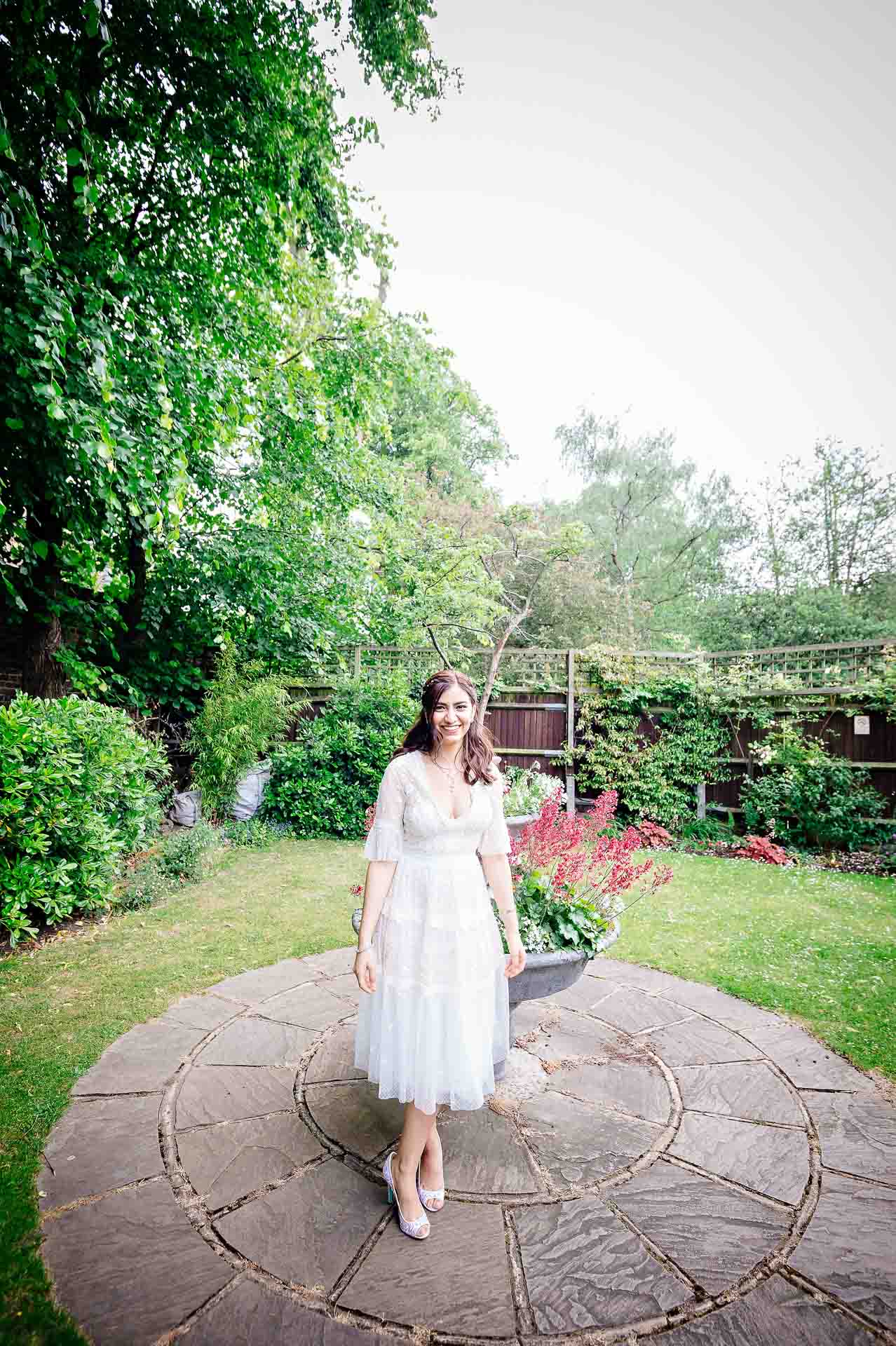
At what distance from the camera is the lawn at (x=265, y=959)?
7.45 ft

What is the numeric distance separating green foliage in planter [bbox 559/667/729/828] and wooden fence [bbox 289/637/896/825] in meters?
0.17

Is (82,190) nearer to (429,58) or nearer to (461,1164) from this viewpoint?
(429,58)

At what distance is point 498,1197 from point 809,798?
6.83 m

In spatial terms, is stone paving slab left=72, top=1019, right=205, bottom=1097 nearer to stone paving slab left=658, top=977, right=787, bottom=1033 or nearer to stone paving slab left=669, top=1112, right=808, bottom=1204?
stone paving slab left=669, top=1112, right=808, bottom=1204

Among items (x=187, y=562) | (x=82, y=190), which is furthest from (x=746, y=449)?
(x=82, y=190)

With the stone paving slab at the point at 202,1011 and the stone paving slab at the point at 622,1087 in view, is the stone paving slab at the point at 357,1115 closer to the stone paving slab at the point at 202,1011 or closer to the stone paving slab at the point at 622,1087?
the stone paving slab at the point at 622,1087

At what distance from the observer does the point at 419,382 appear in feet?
26.0

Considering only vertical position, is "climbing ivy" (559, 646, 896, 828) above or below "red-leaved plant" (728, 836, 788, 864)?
above

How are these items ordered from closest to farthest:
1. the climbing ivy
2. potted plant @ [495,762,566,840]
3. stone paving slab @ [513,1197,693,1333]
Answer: stone paving slab @ [513,1197,693,1333], potted plant @ [495,762,566,840], the climbing ivy

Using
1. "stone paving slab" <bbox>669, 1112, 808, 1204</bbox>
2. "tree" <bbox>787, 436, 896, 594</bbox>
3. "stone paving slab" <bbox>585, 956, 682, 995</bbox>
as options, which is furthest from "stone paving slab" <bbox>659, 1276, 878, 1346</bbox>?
"tree" <bbox>787, 436, 896, 594</bbox>

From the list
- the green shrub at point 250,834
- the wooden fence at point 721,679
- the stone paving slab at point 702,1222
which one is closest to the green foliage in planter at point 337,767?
the green shrub at point 250,834

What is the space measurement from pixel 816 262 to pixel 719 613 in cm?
810

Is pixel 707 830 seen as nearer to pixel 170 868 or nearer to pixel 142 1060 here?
pixel 170 868

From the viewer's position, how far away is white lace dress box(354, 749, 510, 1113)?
1924mm
